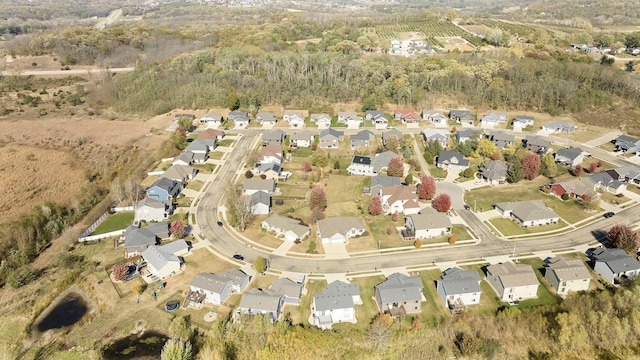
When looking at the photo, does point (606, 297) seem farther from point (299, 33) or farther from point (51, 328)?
point (299, 33)

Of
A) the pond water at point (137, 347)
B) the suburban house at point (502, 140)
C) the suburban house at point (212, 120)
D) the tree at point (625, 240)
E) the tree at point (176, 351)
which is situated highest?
the tree at point (176, 351)

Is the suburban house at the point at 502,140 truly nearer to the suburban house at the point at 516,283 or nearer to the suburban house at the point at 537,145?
the suburban house at the point at 537,145

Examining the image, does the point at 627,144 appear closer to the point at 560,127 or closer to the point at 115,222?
the point at 560,127

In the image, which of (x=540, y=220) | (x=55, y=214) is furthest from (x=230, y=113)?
(x=540, y=220)

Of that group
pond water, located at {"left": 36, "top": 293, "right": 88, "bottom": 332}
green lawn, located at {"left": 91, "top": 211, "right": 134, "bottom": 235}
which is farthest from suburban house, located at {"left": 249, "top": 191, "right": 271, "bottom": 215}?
pond water, located at {"left": 36, "top": 293, "right": 88, "bottom": 332}

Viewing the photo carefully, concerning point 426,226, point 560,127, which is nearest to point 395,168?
point 426,226

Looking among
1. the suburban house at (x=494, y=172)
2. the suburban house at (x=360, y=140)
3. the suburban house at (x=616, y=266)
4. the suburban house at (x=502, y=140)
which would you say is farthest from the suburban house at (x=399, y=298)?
the suburban house at (x=502, y=140)

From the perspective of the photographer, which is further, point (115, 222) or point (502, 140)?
point (502, 140)
